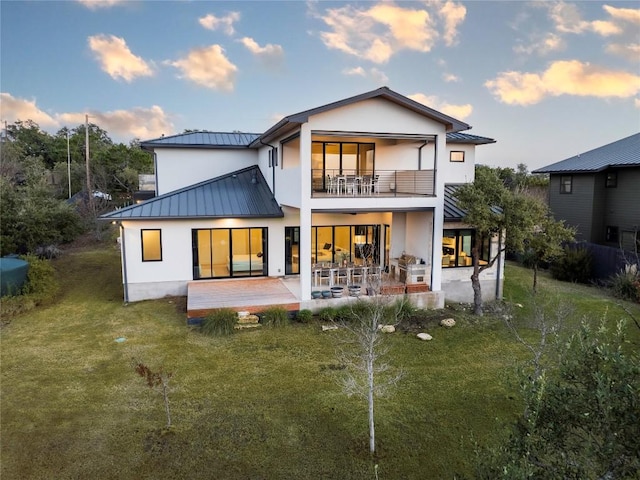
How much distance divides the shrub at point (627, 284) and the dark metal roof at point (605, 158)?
6720mm

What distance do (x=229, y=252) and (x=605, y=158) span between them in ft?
69.7

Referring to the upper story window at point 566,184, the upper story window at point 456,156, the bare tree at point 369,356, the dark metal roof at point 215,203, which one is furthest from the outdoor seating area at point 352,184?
the upper story window at point 566,184

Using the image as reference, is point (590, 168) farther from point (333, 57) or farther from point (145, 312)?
point (145, 312)

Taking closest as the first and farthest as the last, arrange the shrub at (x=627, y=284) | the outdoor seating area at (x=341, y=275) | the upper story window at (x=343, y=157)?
the outdoor seating area at (x=341, y=275), the upper story window at (x=343, y=157), the shrub at (x=627, y=284)

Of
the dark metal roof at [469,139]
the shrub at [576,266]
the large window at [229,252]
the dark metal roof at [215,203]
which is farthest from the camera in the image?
the shrub at [576,266]

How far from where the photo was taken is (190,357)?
9797 millimetres

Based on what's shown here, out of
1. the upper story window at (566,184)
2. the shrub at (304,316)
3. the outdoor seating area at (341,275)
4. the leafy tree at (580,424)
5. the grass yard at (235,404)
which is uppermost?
the upper story window at (566,184)

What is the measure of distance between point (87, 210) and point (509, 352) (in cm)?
2816

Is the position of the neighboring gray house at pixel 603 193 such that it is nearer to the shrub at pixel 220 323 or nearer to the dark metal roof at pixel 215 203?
the dark metal roof at pixel 215 203

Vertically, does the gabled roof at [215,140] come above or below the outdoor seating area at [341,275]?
above

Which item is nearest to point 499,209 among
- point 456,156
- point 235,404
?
point 456,156

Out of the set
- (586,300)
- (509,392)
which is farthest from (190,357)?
(586,300)

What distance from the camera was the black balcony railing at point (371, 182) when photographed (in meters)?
15.0

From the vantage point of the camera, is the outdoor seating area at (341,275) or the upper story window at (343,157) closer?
the outdoor seating area at (341,275)
